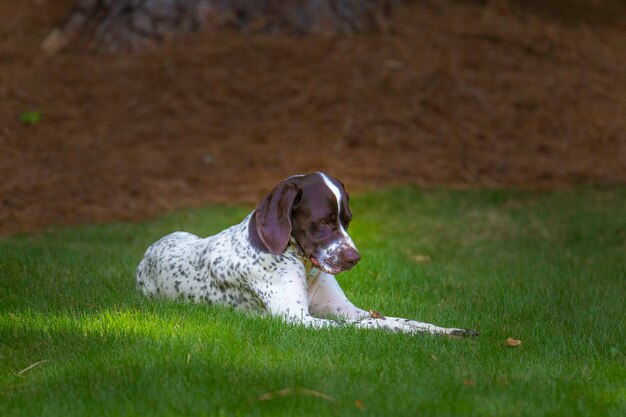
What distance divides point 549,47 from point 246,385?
36.7 ft

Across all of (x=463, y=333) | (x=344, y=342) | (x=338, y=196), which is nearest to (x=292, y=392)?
(x=344, y=342)

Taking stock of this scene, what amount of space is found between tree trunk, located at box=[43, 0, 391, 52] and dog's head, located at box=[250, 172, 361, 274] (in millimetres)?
8522

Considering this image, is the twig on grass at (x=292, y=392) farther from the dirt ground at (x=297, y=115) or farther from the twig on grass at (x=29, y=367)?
the dirt ground at (x=297, y=115)

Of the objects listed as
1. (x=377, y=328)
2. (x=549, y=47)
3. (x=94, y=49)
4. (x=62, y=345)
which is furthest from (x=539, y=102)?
(x=62, y=345)

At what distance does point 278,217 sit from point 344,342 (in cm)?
97

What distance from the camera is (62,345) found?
572 centimetres

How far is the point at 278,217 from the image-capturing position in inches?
252

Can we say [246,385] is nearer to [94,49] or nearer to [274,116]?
[274,116]

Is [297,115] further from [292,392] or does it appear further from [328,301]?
[292,392]

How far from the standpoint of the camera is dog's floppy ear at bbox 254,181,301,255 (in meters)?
6.35

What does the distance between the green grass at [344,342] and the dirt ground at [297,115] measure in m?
2.18

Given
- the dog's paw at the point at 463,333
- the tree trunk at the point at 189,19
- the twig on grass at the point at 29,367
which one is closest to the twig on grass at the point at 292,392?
the twig on grass at the point at 29,367

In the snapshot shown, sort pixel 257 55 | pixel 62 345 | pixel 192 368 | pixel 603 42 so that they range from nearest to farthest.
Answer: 1. pixel 192 368
2. pixel 62 345
3. pixel 257 55
4. pixel 603 42

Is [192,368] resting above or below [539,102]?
above
